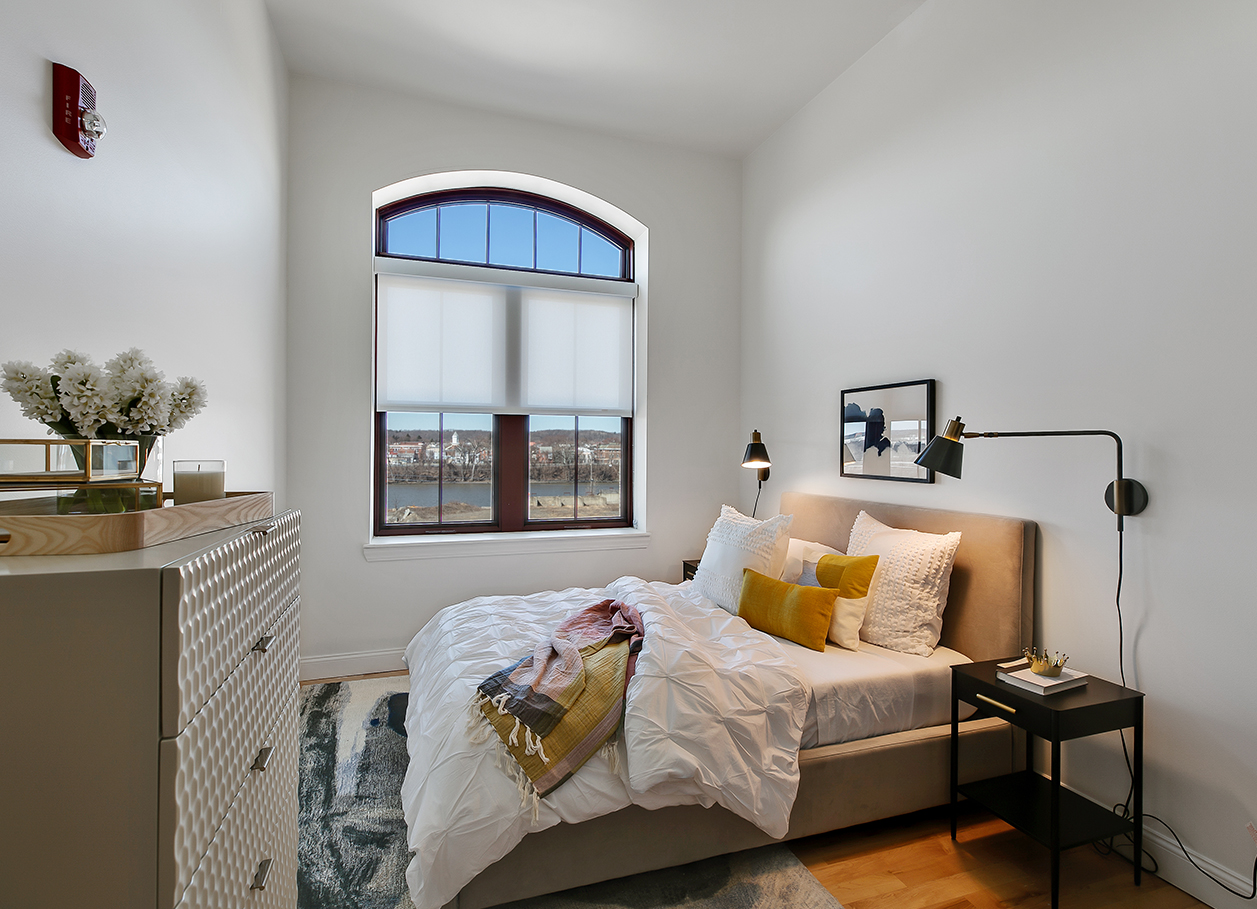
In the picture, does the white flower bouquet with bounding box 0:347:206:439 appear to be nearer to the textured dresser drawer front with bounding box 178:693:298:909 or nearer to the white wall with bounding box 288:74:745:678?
the textured dresser drawer front with bounding box 178:693:298:909

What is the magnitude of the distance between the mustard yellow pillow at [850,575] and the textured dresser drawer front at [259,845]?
201cm

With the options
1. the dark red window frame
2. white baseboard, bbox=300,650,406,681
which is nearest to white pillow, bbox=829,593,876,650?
the dark red window frame

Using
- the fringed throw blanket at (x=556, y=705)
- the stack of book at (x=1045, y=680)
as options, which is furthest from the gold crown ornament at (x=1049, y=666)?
the fringed throw blanket at (x=556, y=705)

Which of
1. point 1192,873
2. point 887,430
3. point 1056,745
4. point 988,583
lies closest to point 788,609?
point 988,583

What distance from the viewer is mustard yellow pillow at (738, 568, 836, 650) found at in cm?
246

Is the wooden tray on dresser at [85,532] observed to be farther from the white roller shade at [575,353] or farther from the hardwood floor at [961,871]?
the white roller shade at [575,353]

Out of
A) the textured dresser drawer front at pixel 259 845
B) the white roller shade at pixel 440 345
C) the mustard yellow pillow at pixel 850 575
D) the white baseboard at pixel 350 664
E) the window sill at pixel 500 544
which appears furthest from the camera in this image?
the white roller shade at pixel 440 345

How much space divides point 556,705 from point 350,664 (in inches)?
91.1

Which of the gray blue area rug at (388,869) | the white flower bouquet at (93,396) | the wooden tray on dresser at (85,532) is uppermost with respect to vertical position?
the white flower bouquet at (93,396)

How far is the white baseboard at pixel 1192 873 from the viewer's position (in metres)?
1.79

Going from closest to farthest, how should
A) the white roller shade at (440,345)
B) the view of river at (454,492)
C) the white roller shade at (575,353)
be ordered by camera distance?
the white roller shade at (440,345)
the view of river at (454,492)
the white roller shade at (575,353)

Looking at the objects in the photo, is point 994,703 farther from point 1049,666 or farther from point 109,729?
point 109,729

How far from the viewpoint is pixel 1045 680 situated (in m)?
1.93

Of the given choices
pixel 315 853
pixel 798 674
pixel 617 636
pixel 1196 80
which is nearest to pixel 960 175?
pixel 1196 80
